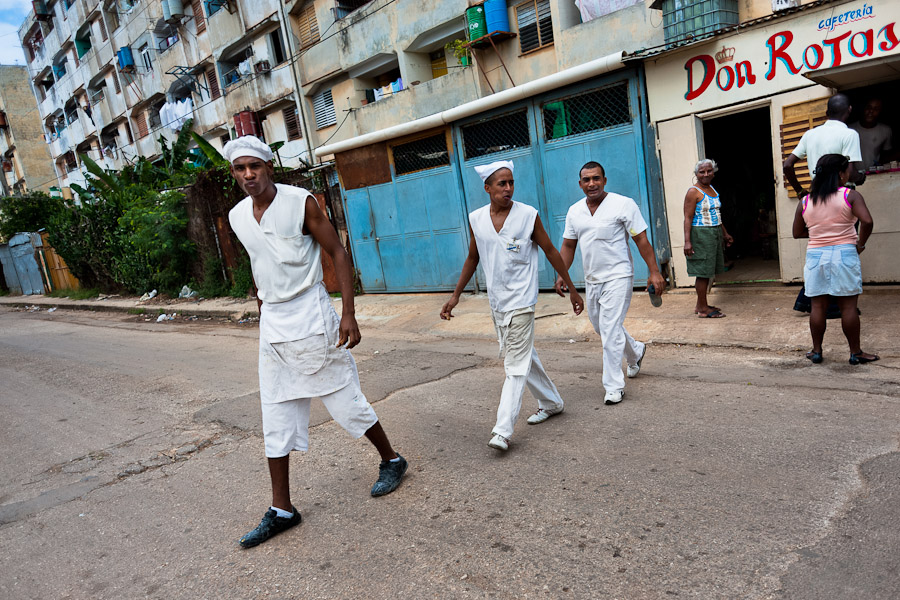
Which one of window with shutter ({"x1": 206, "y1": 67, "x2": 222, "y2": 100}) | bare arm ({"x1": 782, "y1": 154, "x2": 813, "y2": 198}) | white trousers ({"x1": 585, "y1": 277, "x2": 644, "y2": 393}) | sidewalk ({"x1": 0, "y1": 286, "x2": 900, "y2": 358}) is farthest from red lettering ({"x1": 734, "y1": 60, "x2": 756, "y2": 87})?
window with shutter ({"x1": 206, "y1": 67, "x2": 222, "y2": 100})

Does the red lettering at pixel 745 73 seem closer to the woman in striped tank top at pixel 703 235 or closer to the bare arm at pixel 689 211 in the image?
the woman in striped tank top at pixel 703 235

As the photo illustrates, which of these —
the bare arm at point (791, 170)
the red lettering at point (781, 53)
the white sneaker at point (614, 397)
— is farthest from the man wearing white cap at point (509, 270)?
the red lettering at point (781, 53)

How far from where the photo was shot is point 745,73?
7094 mm

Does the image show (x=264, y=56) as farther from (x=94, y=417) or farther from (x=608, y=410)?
(x=608, y=410)

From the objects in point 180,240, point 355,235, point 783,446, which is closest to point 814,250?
point 783,446

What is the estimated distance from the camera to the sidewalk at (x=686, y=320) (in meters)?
5.49

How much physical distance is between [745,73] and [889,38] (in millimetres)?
1377

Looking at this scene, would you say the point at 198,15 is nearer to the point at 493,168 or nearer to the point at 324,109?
the point at 324,109

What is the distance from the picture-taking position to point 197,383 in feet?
21.0

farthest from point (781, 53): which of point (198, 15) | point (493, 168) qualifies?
point (198, 15)

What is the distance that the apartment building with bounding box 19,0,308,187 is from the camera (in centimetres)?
1950

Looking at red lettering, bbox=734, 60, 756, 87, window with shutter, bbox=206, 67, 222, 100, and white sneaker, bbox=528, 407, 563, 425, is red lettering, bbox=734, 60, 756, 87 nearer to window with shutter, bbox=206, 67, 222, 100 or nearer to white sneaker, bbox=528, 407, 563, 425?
white sneaker, bbox=528, 407, 563, 425

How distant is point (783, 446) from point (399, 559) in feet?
7.14

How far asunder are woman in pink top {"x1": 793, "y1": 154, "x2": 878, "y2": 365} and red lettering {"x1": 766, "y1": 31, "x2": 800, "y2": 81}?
9.19 ft
